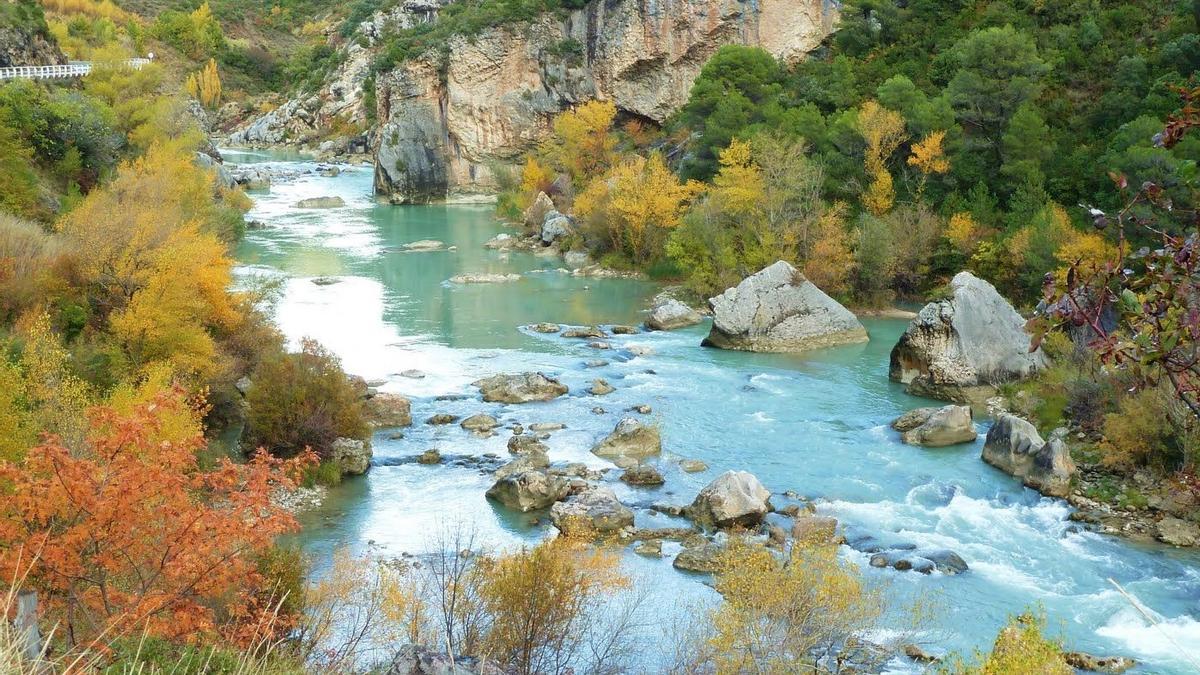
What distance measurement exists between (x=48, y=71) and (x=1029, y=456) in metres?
49.2

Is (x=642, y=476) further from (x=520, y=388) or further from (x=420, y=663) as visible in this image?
(x=420, y=663)

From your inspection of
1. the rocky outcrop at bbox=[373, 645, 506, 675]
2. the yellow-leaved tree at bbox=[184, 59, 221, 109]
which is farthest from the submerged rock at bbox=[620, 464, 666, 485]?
the yellow-leaved tree at bbox=[184, 59, 221, 109]

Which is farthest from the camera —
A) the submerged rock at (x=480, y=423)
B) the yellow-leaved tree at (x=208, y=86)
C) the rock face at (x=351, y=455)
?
the yellow-leaved tree at (x=208, y=86)

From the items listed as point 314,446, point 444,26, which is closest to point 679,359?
point 314,446

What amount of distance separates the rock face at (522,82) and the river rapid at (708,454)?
32570mm

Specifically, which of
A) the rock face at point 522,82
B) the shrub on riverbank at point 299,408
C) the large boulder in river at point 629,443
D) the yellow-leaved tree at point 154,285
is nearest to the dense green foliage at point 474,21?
the rock face at point 522,82

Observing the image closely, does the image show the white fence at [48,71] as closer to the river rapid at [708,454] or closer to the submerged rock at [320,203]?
the submerged rock at [320,203]

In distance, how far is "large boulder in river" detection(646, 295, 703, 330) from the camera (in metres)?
38.3

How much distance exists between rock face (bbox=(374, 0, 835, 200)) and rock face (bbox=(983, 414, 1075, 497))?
53.7m

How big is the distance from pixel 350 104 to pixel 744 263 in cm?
7962

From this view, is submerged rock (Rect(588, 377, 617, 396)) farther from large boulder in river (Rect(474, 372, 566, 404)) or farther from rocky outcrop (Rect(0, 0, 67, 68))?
rocky outcrop (Rect(0, 0, 67, 68))

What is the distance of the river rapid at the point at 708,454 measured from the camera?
17.9m

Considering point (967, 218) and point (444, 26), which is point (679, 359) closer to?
point (967, 218)

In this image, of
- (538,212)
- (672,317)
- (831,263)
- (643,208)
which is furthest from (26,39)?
(831,263)
